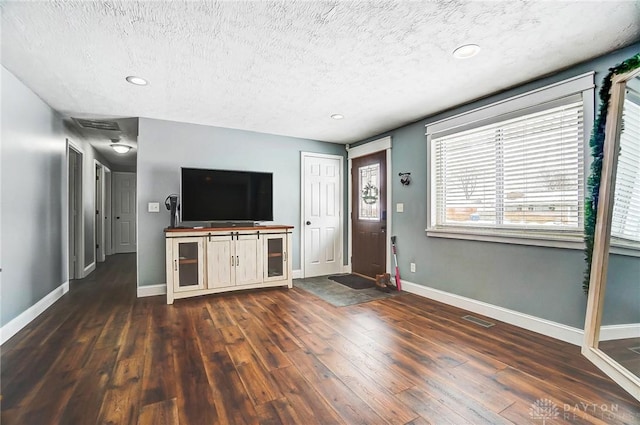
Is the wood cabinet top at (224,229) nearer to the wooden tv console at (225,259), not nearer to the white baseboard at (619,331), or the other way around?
the wooden tv console at (225,259)

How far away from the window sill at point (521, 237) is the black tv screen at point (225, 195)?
2437 mm

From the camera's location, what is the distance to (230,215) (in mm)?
4098

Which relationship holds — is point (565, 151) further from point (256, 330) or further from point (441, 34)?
point (256, 330)

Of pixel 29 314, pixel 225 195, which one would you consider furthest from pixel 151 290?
pixel 225 195

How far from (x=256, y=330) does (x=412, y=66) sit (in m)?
2.69

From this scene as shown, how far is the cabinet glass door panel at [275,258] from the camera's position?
13.6 feet

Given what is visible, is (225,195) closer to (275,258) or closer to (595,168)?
(275,258)

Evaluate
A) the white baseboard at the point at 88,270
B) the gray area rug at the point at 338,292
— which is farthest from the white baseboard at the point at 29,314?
the gray area rug at the point at 338,292

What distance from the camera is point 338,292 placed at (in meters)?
3.99

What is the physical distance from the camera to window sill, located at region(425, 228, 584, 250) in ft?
8.08

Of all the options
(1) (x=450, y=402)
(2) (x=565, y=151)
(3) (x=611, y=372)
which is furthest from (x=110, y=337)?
(2) (x=565, y=151)

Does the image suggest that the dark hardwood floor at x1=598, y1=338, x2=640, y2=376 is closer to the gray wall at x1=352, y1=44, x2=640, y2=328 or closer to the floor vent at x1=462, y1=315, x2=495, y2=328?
the gray wall at x1=352, y1=44, x2=640, y2=328

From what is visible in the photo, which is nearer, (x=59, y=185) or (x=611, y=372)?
(x=611, y=372)

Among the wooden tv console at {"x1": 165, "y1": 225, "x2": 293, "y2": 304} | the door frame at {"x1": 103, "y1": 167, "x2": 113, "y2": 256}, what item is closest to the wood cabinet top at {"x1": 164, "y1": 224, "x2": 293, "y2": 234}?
the wooden tv console at {"x1": 165, "y1": 225, "x2": 293, "y2": 304}
